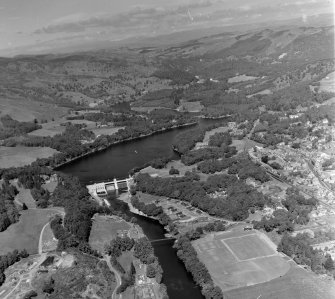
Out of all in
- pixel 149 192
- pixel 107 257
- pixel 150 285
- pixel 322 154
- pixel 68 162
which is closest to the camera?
pixel 150 285

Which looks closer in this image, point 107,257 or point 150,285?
point 150,285

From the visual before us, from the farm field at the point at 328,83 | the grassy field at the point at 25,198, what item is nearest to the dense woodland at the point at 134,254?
the grassy field at the point at 25,198

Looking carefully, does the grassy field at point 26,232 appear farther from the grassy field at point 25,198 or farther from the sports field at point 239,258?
the sports field at point 239,258

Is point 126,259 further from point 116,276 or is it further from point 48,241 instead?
point 48,241

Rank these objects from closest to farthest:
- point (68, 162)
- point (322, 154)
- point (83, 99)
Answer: point (322, 154)
point (68, 162)
point (83, 99)

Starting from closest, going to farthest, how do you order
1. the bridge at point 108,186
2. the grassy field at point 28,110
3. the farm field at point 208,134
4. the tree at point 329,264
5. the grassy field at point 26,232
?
1. the tree at point 329,264
2. the grassy field at point 26,232
3. the bridge at point 108,186
4. the farm field at point 208,134
5. the grassy field at point 28,110

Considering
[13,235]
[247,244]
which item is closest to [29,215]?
[13,235]

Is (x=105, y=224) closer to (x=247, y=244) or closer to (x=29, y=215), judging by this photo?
(x=29, y=215)
